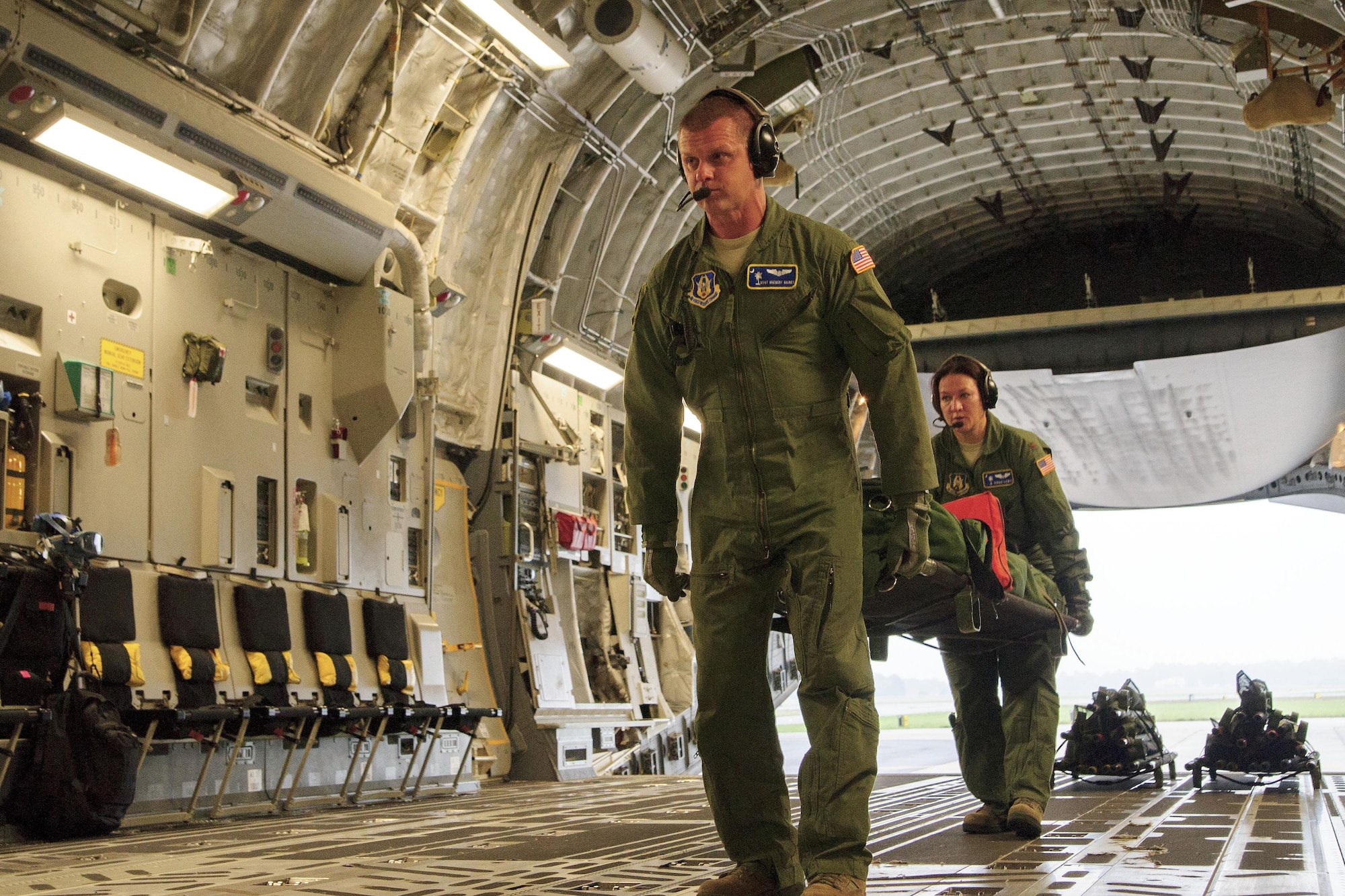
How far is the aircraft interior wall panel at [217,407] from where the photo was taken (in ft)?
25.7

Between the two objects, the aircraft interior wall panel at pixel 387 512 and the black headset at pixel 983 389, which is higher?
the aircraft interior wall panel at pixel 387 512

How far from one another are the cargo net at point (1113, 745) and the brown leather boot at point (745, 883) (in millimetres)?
4443

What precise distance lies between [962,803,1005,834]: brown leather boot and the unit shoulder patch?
2529 mm

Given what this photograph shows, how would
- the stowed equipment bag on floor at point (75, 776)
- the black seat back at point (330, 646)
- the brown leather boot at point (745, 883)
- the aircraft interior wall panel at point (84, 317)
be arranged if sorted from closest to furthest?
the brown leather boot at point (745, 883) < the stowed equipment bag on floor at point (75, 776) < the aircraft interior wall panel at point (84, 317) < the black seat back at point (330, 646)

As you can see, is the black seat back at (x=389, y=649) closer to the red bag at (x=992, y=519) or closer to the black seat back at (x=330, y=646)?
the black seat back at (x=330, y=646)

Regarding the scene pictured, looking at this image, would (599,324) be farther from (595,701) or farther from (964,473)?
(964,473)

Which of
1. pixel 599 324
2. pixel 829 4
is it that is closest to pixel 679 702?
pixel 599 324

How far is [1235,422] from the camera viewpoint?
18.6 meters

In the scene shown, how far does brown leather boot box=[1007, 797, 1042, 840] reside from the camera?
441 cm

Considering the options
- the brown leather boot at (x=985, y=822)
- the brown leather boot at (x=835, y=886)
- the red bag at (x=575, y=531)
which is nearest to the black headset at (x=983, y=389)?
the brown leather boot at (x=985, y=822)

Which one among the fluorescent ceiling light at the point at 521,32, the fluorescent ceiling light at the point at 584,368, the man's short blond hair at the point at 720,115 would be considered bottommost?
the man's short blond hair at the point at 720,115

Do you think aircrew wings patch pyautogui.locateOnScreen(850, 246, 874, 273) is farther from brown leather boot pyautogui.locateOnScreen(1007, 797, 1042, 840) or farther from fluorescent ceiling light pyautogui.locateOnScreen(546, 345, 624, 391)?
fluorescent ceiling light pyautogui.locateOnScreen(546, 345, 624, 391)

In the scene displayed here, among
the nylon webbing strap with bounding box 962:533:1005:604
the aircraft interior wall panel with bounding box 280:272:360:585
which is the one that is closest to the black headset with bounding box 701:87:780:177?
the nylon webbing strap with bounding box 962:533:1005:604

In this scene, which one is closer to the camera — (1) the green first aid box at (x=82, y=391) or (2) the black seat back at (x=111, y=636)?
(2) the black seat back at (x=111, y=636)
